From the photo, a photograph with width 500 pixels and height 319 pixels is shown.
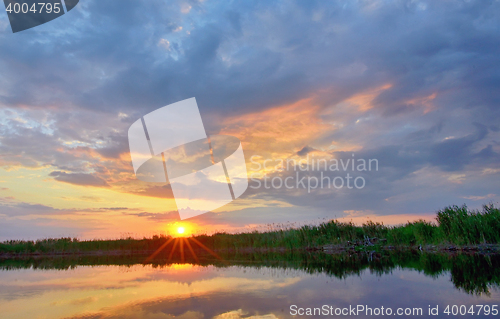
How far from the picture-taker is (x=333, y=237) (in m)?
18.6

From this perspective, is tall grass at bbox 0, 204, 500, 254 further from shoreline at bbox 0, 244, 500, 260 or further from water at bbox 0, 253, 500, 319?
water at bbox 0, 253, 500, 319

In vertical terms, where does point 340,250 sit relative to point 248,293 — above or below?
below

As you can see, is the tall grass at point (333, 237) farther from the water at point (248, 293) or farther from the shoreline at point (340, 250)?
the water at point (248, 293)

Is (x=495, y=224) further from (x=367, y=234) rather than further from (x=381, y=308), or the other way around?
(x=381, y=308)

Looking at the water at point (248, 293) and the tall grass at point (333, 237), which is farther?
the tall grass at point (333, 237)

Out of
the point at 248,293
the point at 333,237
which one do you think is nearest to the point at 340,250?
the point at 333,237

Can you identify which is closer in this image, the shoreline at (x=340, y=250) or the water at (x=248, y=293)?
the water at (x=248, y=293)

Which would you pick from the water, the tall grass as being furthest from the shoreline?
the water

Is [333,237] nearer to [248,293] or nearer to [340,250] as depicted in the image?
[340,250]

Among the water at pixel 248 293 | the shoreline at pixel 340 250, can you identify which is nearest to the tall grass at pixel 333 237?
the shoreline at pixel 340 250

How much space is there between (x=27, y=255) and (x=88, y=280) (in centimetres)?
1629

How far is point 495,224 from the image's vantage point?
14859 millimetres

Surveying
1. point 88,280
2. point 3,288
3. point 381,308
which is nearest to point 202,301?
point 381,308

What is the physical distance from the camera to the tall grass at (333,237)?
592 inches
